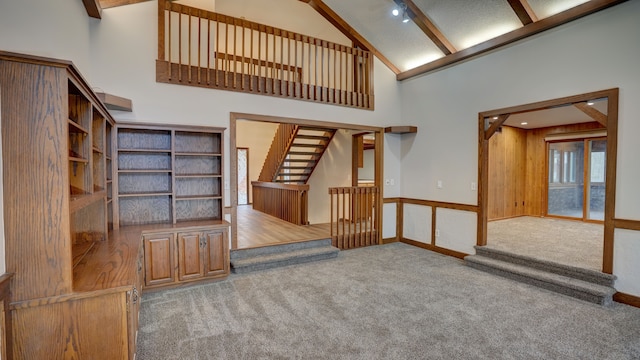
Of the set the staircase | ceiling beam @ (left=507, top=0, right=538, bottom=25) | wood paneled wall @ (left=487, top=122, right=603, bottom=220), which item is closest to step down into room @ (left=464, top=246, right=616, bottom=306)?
ceiling beam @ (left=507, top=0, right=538, bottom=25)

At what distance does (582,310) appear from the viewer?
3.16 meters

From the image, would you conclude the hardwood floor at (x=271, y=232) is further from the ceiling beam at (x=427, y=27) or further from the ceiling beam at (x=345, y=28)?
the ceiling beam at (x=427, y=27)

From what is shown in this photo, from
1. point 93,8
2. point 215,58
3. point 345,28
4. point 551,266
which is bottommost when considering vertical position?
point 551,266

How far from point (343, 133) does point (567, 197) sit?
585 centimetres

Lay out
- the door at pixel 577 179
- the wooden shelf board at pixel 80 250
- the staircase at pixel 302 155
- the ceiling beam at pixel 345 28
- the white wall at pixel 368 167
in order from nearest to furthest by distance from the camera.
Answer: the wooden shelf board at pixel 80 250, the ceiling beam at pixel 345 28, the staircase at pixel 302 155, the door at pixel 577 179, the white wall at pixel 368 167

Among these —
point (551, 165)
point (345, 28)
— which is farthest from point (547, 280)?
point (551, 165)

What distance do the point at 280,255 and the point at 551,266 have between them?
3.65 meters

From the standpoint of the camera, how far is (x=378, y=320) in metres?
2.94

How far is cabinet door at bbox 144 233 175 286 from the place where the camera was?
3.52 m

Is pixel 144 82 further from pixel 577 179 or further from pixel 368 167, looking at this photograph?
pixel 577 179

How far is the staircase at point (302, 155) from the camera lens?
6798 millimetres

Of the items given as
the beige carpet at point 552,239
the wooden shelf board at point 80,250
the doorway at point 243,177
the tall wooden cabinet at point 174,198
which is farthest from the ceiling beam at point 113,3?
the doorway at point 243,177

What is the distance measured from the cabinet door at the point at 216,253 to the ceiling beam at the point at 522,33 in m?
4.39

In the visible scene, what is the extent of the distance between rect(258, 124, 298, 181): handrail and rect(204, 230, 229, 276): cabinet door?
3.05m
